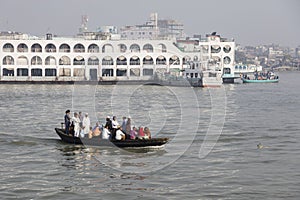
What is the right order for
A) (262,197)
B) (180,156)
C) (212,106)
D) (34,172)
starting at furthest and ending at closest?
(212,106), (180,156), (34,172), (262,197)

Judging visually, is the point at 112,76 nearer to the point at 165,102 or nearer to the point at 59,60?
the point at 59,60

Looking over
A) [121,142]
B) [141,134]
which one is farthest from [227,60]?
[121,142]

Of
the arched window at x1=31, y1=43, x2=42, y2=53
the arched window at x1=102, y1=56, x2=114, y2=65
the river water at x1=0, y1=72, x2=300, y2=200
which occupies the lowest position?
the river water at x1=0, y1=72, x2=300, y2=200

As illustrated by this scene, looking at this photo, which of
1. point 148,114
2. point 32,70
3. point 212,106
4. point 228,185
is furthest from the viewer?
point 32,70

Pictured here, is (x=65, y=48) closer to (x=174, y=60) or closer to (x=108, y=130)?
(x=174, y=60)

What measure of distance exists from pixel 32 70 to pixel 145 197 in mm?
81499

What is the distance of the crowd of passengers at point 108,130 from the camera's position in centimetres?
2611

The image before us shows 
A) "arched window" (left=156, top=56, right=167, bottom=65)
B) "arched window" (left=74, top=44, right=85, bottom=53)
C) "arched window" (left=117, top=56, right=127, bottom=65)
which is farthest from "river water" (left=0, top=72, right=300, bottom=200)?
"arched window" (left=156, top=56, right=167, bottom=65)

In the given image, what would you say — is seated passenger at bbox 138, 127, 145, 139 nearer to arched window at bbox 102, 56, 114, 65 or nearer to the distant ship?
the distant ship

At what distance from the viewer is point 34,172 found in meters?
21.9

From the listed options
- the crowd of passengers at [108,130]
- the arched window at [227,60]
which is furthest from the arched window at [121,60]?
the crowd of passengers at [108,130]

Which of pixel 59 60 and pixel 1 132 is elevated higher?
pixel 59 60

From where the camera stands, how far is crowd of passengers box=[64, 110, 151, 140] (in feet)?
85.7

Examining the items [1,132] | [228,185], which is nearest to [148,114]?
[1,132]
